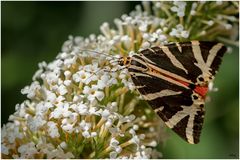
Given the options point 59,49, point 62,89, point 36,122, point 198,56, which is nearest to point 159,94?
point 198,56

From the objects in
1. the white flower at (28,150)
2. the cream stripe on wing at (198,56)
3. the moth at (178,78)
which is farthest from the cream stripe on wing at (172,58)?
the white flower at (28,150)

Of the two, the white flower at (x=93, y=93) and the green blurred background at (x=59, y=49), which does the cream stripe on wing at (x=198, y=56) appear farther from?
the green blurred background at (x=59, y=49)

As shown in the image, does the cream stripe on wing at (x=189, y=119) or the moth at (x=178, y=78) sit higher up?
the moth at (x=178, y=78)

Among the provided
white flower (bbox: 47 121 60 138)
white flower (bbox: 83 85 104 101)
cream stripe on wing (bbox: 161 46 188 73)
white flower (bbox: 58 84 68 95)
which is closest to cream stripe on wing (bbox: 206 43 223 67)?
cream stripe on wing (bbox: 161 46 188 73)

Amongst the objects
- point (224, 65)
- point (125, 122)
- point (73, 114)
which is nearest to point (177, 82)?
point (125, 122)

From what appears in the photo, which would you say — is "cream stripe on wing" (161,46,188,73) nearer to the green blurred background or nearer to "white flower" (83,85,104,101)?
"white flower" (83,85,104,101)

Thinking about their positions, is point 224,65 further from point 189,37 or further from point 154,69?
point 154,69

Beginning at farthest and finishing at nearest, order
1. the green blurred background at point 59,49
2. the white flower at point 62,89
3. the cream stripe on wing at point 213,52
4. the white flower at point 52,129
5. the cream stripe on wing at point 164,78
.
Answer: the green blurred background at point 59,49 < the cream stripe on wing at point 213,52 < the cream stripe on wing at point 164,78 < the white flower at point 62,89 < the white flower at point 52,129
